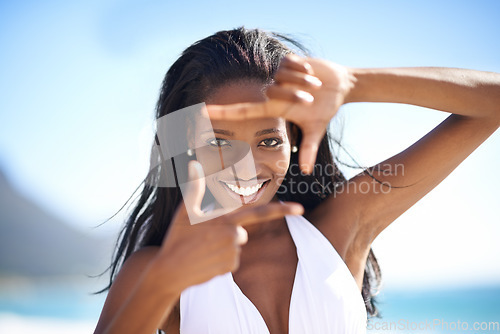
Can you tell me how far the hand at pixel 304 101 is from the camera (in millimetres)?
1301

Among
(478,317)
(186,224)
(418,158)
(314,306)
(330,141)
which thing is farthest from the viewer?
(478,317)

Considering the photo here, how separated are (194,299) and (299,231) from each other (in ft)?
1.89

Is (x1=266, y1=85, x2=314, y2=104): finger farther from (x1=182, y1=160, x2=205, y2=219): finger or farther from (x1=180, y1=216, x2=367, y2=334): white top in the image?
(x1=180, y1=216, x2=367, y2=334): white top

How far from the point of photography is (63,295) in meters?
9.56

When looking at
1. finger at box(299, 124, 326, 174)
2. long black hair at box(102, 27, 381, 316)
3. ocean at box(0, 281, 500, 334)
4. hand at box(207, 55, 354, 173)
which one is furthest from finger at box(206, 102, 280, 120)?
ocean at box(0, 281, 500, 334)

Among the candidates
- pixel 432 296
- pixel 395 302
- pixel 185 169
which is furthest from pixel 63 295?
pixel 185 169

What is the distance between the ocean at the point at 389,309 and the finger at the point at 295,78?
20.3 feet

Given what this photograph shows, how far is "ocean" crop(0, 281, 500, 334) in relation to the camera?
25.1 ft

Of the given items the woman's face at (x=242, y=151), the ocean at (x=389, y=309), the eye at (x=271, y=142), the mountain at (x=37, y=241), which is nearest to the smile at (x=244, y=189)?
the woman's face at (x=242, y=151)

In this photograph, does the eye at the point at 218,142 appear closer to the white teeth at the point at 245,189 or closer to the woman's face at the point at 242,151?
the woman's face at the point at 242,151

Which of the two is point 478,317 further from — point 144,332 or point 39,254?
point 39,254

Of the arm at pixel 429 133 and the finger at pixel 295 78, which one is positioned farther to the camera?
the arm at pixel 429 133

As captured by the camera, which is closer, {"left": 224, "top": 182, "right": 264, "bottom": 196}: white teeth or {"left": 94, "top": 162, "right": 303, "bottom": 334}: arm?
{"left": 94, "top": 162, "right": 303, "bottom": 334}: arm

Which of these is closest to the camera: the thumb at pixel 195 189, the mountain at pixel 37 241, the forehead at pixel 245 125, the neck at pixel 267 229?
the thumb at pixel 195 189
